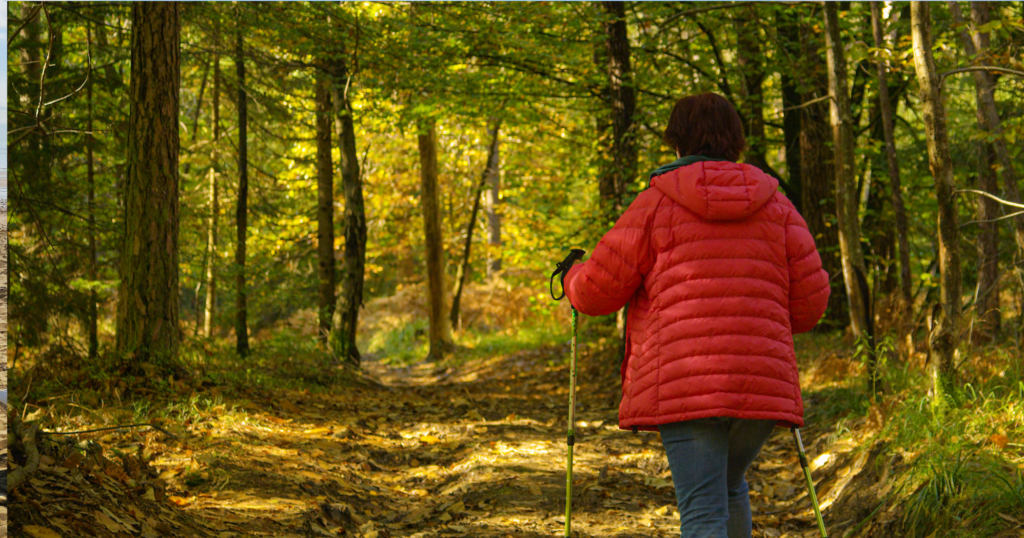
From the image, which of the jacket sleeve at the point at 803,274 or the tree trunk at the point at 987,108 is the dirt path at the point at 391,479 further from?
the tree trunk at the point at 987,108

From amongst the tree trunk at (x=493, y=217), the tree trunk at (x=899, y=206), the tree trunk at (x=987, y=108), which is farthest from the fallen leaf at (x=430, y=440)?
the tree trunk at (x=493, y=217)

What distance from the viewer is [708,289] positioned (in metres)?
2.66

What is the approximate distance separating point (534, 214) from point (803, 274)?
41.5ft

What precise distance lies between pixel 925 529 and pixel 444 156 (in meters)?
17.6

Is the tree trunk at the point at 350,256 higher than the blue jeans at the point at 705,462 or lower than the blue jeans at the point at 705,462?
higher

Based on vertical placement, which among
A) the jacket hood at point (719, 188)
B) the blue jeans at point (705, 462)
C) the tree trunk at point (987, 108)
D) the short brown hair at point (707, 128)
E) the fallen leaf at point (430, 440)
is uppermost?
the tree trunk at point (987, 108)

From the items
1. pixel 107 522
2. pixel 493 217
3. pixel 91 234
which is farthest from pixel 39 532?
pixel 493 217

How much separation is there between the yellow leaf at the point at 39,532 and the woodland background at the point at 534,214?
0.24 feet

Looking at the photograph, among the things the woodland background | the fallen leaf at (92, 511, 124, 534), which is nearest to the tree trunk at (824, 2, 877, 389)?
the woodland background

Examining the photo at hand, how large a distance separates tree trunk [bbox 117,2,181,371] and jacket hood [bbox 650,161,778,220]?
17.5ft

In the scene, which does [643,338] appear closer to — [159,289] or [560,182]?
[159,289]

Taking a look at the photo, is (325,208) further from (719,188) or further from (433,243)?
(719,188)

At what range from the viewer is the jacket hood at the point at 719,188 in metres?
2.65

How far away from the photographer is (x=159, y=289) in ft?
22.0
